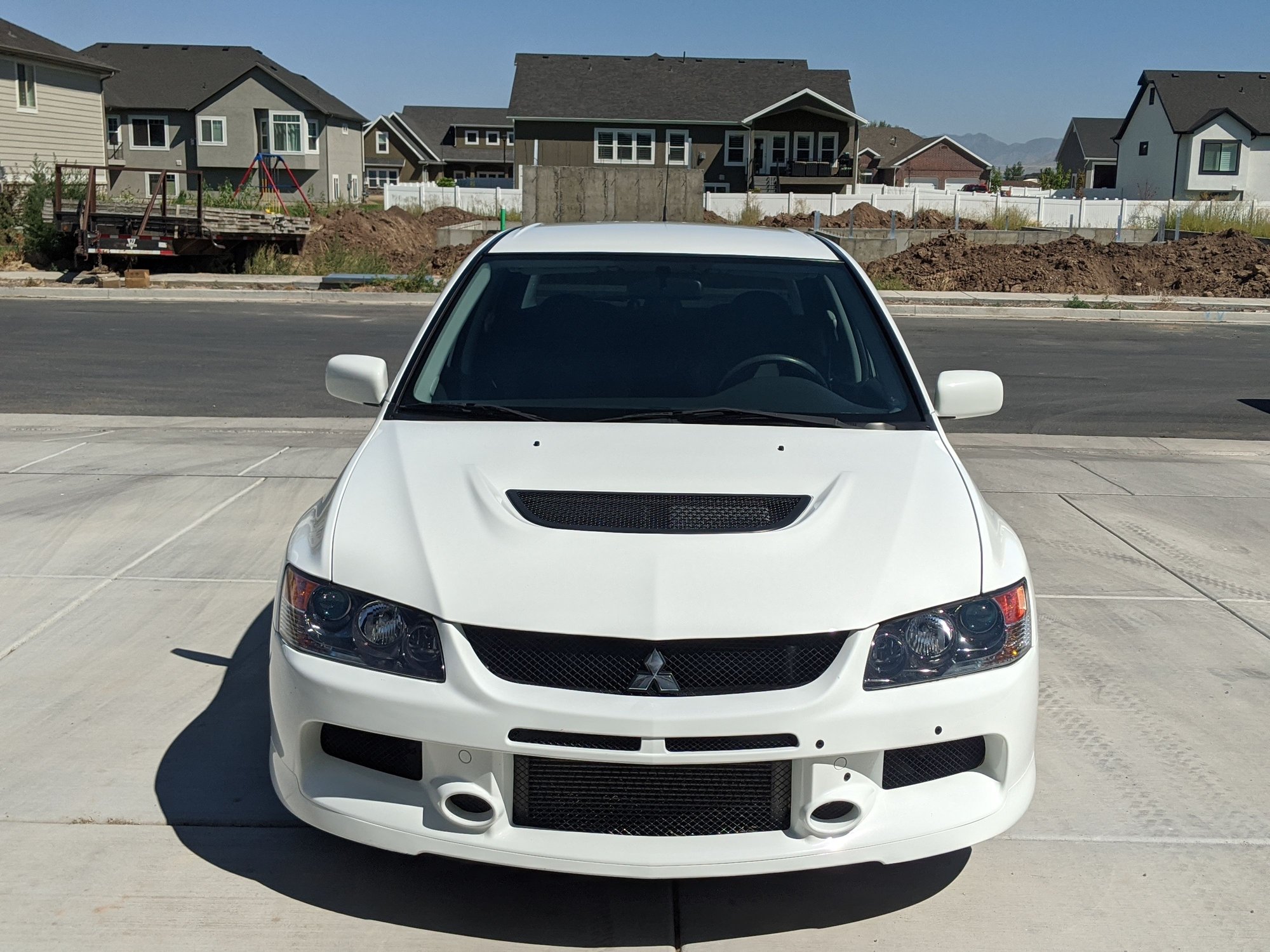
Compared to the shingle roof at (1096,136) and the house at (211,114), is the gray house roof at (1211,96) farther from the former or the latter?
the house at (211,114)

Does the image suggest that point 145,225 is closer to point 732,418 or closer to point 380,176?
point 732,418

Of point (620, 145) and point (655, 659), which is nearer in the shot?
point (655, 659)

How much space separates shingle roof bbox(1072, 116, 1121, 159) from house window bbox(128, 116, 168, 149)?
62.0 metres

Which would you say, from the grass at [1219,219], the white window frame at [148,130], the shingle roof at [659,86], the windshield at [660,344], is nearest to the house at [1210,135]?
the shingle roof at [659,86]

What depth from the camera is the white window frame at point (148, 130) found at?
2295 inches

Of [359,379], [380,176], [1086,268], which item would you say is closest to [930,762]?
[359,379]

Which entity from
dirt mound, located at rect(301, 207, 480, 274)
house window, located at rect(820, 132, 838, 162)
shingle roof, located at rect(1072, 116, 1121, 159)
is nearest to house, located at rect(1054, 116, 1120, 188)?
shingle roof, located at rect(1072, 116, 1121, 159)

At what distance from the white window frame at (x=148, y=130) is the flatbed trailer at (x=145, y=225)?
36189mm

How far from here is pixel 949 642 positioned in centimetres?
303

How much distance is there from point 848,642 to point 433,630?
959 millimetres

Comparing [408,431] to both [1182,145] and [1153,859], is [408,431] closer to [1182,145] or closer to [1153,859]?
[1153,859]

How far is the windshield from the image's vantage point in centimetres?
405

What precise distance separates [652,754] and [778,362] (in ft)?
6.24

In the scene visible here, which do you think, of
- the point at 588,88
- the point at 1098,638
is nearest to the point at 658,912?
the point at 1098,638
